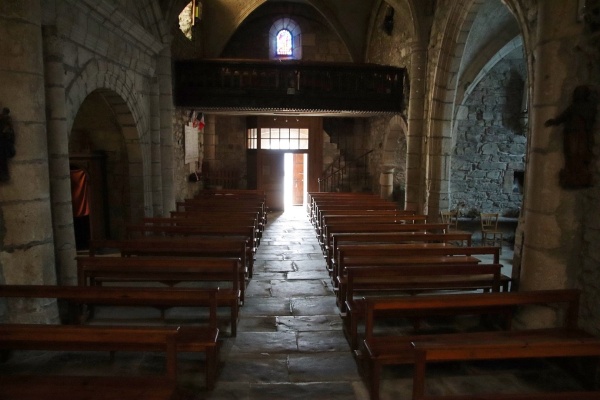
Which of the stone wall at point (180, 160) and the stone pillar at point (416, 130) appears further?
the stone wall at point (180, 160)

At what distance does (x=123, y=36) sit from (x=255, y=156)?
9.16m

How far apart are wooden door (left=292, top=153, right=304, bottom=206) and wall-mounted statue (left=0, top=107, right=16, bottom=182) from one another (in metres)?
14.5

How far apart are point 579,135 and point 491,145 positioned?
8.74 meters

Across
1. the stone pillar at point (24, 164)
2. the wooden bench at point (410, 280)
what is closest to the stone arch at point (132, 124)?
the stone pillar at point (24, 164)

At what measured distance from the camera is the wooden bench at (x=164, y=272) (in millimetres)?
4406

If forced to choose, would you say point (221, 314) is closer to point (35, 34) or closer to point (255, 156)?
point (35, 34)

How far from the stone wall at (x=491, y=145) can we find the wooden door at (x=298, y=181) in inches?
306

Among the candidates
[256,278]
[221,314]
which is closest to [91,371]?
[221,314]

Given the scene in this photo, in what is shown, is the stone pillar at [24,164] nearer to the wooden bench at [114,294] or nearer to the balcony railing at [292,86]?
the wooden bench at [114,294]

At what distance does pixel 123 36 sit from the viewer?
7137 mm

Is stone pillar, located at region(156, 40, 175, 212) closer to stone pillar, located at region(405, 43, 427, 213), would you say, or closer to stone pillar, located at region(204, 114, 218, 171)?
stone pillar, located at region(405, 43, 427, 213)

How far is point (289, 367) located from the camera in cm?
379

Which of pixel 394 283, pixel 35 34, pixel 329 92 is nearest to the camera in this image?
pixel 35 34

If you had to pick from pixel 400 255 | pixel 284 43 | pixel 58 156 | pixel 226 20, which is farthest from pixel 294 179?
pixel 58 156
